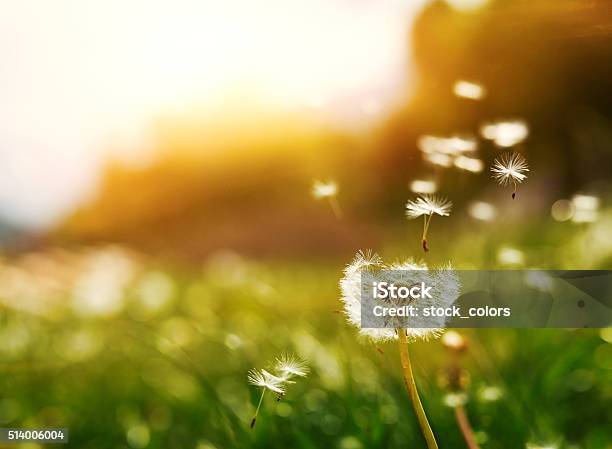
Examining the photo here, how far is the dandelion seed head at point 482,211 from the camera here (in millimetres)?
1119

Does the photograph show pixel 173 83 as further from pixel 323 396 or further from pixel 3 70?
pixel 323 396

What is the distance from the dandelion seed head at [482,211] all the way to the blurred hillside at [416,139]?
30 millimetres

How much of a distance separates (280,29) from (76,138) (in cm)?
46

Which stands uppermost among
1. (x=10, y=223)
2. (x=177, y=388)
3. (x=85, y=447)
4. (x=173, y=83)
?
(x=173, y=83)

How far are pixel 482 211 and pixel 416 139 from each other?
0.65 ft

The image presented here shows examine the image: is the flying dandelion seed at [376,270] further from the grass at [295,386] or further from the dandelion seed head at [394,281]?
the grass at [295,386]

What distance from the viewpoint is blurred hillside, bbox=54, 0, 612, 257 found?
1131 millimetres

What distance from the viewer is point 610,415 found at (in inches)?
37.7

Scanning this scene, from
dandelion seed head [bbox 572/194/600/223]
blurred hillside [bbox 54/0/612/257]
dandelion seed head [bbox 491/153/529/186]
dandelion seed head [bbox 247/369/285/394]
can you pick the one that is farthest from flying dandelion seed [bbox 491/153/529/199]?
dandelion seed head [bbox 247/369/285/394]

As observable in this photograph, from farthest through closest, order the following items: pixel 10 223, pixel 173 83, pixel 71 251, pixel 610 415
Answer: pixel 71 251
pixel 10 223
pixel 173 83
pixel 610 415

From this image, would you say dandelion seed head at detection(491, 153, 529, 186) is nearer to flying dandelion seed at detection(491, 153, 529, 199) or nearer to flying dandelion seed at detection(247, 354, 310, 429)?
flying dandelion seed at detection(491, 153, 529, 199)

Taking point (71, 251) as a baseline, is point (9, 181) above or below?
below

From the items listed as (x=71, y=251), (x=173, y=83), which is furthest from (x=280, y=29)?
(x=71, y=251)

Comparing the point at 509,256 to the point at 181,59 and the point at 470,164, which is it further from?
the point at 181,59
